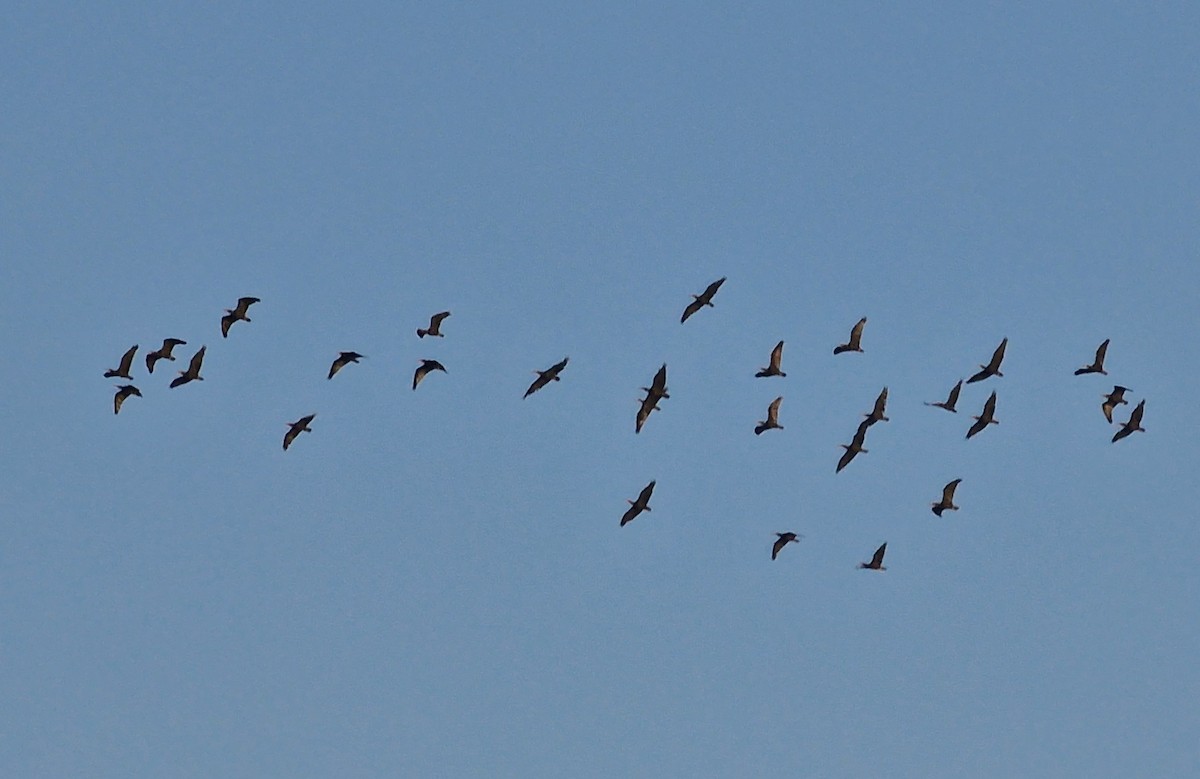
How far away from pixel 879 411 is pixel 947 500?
16.7 ft

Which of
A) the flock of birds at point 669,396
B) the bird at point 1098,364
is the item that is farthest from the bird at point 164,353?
the bird at point 1098,364

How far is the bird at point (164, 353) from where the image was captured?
92.6 m

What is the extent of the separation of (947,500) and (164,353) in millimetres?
31924

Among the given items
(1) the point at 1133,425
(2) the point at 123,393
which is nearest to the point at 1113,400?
(1) the point at 1133,425

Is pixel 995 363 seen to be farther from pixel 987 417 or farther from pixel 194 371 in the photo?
pixel 194 371

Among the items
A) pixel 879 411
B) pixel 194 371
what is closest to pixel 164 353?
pixel 194 371

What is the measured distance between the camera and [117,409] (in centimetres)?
9419

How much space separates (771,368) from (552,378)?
8771 mm

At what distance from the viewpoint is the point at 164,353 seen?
305ft

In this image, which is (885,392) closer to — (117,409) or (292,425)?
(292,425)

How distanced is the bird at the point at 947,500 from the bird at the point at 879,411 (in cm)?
439

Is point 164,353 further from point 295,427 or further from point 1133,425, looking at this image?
point 1133,425

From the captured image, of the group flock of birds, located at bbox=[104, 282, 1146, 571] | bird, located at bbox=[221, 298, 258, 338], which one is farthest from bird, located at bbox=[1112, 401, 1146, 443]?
bird, located at bbox=[221, 298, 258, 338]

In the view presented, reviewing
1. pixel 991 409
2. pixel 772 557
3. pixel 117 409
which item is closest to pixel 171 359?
pixel 117 409
